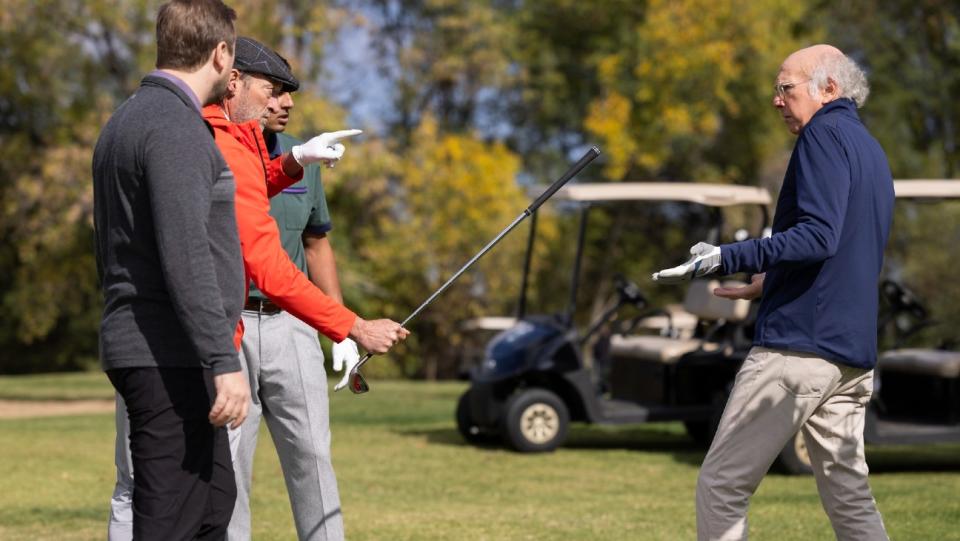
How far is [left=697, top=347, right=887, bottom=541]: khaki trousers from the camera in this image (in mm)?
4367

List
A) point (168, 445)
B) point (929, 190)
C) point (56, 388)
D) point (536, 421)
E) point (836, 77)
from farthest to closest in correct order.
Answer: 1. point (56, 388)
2. point (536, 421)
3. point (929, 190)
4. point (836, 77)
5. point (168, 445)

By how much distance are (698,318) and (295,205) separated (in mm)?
6593

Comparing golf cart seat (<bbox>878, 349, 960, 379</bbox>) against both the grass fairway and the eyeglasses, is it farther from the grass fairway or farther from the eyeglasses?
the eyeglasses

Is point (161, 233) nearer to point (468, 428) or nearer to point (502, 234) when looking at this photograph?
point (502, 234)

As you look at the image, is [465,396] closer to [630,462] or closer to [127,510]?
[630,462]

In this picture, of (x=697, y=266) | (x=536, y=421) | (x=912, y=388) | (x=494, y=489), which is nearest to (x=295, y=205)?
(x=697, y=266)

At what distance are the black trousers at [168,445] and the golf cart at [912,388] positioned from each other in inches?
248

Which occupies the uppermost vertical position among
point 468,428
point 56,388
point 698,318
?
point 698,318

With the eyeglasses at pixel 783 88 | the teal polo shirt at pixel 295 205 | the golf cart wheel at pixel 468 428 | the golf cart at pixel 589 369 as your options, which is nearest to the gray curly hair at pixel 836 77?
the eyeglasses at pixel 783 88

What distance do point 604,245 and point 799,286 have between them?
110 ft

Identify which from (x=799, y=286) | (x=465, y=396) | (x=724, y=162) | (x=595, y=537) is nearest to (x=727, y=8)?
(x=724, y=162)

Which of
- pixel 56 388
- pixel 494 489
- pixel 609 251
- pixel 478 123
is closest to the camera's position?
pixel 494 489

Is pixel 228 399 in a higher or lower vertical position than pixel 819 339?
lower

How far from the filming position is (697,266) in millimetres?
4215
